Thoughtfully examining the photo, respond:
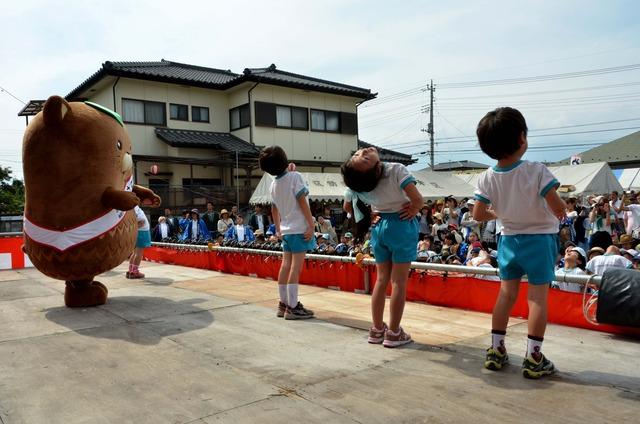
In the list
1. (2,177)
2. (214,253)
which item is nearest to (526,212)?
(214,253)

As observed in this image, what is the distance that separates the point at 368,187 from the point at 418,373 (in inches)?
57.3

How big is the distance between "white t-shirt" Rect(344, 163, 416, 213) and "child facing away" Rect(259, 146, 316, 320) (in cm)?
117

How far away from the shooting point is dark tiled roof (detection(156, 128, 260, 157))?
19125mm

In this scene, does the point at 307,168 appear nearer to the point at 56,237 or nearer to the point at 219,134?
the point at 219,134

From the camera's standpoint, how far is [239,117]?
72.2ft

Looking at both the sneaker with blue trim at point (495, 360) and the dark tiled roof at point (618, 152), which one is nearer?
the sneaker with blue trim at point (495, 360)

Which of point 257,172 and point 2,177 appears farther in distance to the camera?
point 2,177

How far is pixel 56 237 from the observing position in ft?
17.1

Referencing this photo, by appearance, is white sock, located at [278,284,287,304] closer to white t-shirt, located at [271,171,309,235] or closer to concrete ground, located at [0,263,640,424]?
concrete ground, located at [0,263,640,424]

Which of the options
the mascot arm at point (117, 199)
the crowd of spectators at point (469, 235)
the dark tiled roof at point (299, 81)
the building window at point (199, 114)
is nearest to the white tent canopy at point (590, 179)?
the crowd of spectators at point (469, 235)

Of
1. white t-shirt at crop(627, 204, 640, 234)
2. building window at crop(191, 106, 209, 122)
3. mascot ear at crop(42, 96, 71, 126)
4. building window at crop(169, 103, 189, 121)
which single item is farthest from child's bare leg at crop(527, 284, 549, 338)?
building window at crop(191, 106, 209, 122)

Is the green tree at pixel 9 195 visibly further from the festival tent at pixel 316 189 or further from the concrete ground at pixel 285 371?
the concrete ground at pixel 285 371

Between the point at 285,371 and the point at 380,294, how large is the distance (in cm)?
105

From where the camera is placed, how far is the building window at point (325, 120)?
77.5 feet
